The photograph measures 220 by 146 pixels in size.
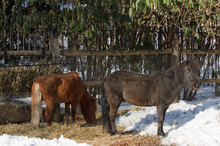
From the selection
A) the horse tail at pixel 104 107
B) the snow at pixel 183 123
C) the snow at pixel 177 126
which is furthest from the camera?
the horse tail at pixel 104 107

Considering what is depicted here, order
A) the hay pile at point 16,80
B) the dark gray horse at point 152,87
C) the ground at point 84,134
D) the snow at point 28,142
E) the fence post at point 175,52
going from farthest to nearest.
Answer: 1. the fence post at point 175,52
2. the hay pile at point 16,80
3. the dark gray horse at point 152,87
4. the ground at point 84,134
5. the snow at point 28,142

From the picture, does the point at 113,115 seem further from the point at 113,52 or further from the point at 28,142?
the point at 113,52

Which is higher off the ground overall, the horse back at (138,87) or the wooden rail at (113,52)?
the wooden rail at (113,52)

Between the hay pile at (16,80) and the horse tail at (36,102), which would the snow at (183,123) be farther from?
the hay pile at (16,80)

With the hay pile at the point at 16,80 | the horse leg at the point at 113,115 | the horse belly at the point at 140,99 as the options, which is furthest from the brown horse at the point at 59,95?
the horse belly at the point at 140,99

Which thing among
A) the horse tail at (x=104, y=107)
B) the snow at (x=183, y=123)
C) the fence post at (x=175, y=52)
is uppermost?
the fence post at (x=175, y=52)

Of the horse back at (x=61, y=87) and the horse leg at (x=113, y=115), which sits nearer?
the horse leg at (x=113, y=115)

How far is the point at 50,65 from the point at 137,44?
2917 mm

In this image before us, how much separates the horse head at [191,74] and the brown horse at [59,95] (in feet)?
8.33

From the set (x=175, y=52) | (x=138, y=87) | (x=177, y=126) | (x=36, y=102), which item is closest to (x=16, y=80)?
(x=36, y=102)

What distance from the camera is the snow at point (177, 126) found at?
4.48 meters

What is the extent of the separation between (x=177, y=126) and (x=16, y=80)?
3.87 m

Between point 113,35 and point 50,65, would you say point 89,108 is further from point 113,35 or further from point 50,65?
point 113,35

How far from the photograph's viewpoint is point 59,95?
236 inches
